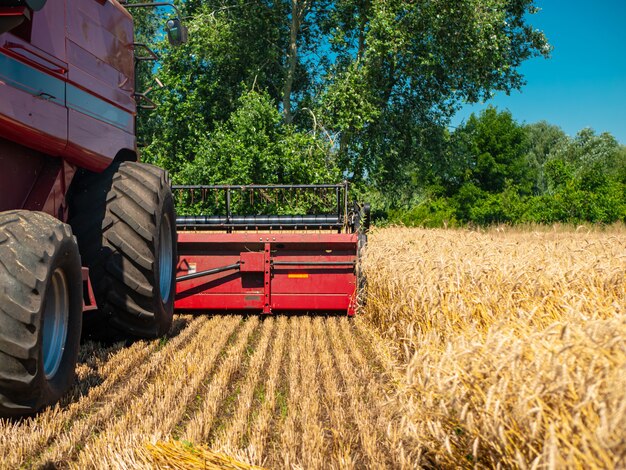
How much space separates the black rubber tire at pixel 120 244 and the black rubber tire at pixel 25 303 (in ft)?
4.55

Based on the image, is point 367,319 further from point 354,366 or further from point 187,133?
point 187,133

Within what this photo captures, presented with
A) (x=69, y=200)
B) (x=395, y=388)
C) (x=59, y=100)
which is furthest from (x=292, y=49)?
(x=395, y=388)

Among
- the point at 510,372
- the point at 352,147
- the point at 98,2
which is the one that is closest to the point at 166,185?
the point at 98,2

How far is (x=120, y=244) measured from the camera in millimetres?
4977

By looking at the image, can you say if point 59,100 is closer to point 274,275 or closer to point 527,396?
point 527,396

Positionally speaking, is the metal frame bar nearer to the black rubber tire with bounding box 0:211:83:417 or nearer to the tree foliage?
the black rubber tire with bounding box 0:211:83:417

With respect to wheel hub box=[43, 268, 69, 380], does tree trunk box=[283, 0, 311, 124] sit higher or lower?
higher

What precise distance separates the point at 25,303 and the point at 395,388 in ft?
7.58

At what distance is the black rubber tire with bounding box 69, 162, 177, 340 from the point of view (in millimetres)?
4953

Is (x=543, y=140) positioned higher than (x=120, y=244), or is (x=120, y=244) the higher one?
(x=543, y=140)

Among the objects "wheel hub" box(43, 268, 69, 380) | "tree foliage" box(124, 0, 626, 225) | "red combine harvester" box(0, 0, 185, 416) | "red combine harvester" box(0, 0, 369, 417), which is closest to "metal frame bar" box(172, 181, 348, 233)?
"red combine harvester" box(0, 0, 369, 417)

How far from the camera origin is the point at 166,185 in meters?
5.69

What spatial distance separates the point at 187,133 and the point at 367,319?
43.7 ft

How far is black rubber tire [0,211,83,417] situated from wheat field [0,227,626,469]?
0.55ft
